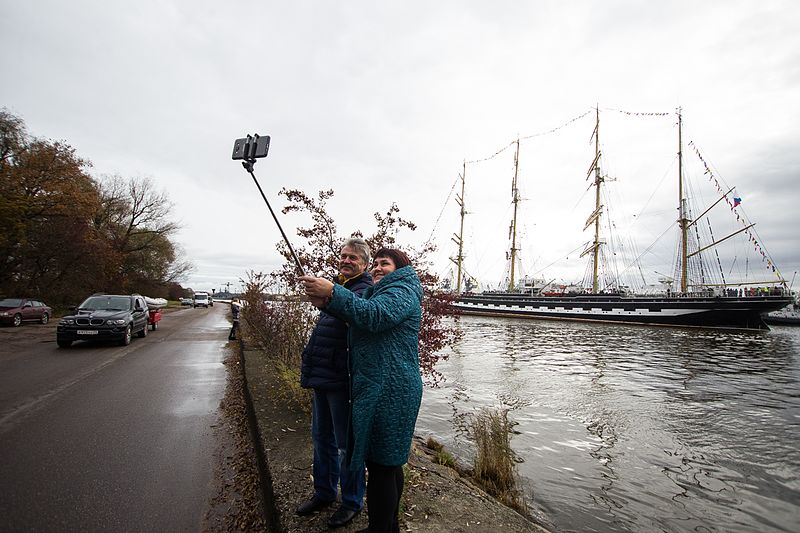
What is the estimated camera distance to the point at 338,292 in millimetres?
2014

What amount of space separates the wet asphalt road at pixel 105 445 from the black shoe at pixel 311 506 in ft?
3.02

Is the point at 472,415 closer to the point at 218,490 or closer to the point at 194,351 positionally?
the point at 218,490

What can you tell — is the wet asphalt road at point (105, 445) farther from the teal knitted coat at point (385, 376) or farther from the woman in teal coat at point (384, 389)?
the teal knitted coat at point (385, 376)

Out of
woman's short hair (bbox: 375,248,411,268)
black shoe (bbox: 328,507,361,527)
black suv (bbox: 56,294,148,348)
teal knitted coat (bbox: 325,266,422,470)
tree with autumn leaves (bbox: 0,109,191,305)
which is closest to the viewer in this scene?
teal knitted coat (bbox: 325,266,422,470)

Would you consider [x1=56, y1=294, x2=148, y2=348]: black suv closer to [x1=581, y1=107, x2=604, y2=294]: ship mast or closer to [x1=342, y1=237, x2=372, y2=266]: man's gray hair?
[x1=342, y1=237, x2=372, y2=266]: man's gray hair

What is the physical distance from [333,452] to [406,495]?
729 mm

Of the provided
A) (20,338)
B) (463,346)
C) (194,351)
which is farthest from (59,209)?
(463,346)

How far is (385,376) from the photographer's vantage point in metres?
2.16

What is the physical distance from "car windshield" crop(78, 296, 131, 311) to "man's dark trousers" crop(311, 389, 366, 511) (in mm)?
12975

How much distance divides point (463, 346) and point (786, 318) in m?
51.8

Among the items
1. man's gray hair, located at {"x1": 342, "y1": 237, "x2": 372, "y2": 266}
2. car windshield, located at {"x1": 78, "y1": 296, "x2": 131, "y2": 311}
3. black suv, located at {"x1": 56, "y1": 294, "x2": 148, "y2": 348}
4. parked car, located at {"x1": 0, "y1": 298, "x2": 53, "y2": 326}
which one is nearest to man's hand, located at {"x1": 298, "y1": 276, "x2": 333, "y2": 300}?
man's gray hair, located at {"x1": 342, "y1": 237, "x2": 372, "y2": 266}

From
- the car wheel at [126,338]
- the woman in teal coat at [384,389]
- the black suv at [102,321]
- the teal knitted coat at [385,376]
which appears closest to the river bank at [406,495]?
the woman in teal coat at [384,389]

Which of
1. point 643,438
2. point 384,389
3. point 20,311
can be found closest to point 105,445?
point 384,389

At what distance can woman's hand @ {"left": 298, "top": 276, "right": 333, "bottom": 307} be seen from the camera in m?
1.98
